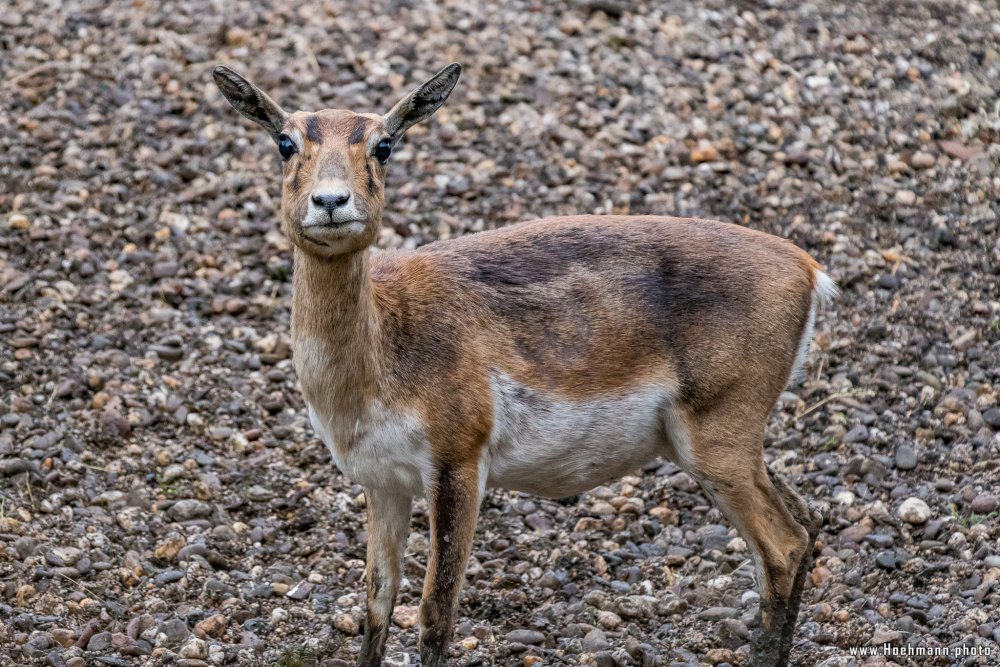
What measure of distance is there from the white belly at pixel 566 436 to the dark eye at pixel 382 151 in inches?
49.0

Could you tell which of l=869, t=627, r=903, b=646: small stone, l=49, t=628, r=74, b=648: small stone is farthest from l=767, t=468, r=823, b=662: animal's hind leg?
l=49, t=628, r=74, b=648: small stone

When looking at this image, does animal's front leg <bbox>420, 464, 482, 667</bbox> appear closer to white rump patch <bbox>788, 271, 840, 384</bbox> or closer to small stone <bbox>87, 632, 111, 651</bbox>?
small stone <bbox>87, 632, 111, 651</bbox>

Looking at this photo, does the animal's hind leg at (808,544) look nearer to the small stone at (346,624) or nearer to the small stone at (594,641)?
the small stone at (594,641)

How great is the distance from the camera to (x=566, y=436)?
22.7 feet

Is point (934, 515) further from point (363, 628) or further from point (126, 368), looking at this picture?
point (126, 368)

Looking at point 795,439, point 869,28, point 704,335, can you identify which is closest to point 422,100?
point 704,335

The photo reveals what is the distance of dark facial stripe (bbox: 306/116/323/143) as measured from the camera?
21.1ft

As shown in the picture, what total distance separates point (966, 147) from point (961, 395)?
3203 mm

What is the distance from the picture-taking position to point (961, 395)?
30.1 ft

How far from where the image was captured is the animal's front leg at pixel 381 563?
7051mm

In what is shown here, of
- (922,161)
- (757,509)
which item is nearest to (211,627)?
(757,509)

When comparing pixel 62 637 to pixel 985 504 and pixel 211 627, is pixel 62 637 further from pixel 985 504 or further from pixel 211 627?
pixel 985 504

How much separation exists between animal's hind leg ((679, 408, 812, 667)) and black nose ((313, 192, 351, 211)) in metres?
2.20

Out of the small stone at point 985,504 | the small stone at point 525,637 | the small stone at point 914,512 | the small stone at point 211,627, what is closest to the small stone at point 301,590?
the small stone at point 211,627
